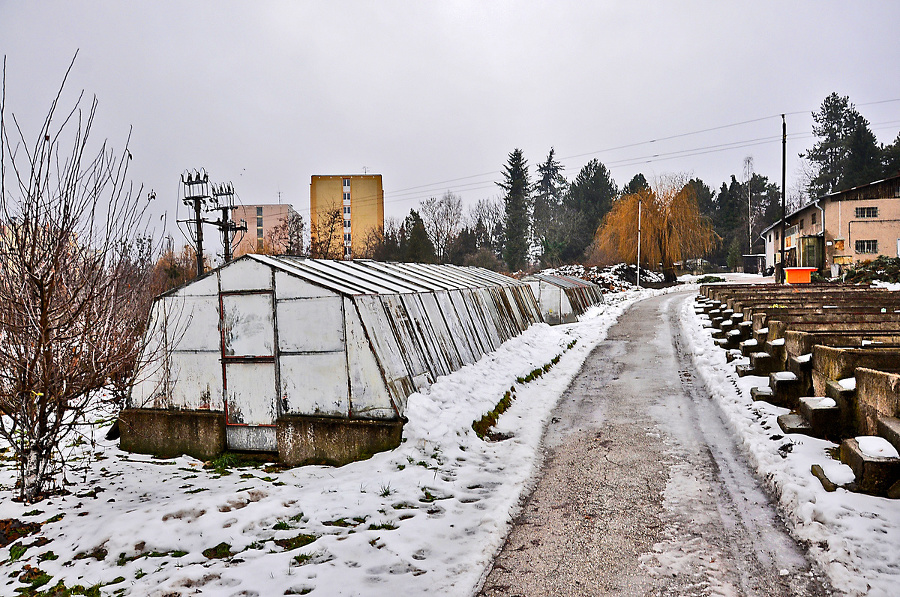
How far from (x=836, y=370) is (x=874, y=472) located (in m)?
1.85

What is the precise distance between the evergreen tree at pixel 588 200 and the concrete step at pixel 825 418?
5630 centimetres

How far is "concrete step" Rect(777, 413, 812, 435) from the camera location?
20.2ft

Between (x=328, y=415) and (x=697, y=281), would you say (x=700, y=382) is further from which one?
(x=697, y=281)

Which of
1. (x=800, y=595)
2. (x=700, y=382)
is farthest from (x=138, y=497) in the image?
(x=700, y=382)

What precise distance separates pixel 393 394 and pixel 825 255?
37835 millimetres

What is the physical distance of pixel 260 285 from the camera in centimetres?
804

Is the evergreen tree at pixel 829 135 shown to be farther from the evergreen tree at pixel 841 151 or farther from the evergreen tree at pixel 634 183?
the evergreen tree at pixel 634 183

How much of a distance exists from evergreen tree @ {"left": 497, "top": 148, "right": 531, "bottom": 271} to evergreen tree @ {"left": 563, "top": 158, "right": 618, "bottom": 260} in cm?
591

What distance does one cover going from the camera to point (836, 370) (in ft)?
19.9

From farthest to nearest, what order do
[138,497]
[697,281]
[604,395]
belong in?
[697,281]
[604,395]
[138,497]

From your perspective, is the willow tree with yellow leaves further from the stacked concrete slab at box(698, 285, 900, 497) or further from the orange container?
the stacked concrete slab at box(698, 285, 900, 497)

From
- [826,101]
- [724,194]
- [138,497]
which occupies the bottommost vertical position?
[138,497]

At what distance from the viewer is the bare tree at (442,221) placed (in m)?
56.8

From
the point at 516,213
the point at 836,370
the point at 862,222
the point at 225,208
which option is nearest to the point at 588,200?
the point at 516,213
